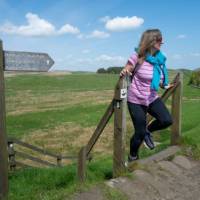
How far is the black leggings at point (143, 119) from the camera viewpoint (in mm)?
5953

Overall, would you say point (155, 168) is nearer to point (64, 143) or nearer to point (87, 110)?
point (64, 143)

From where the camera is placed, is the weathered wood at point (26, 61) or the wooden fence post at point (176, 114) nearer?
the weathered wood at point (26, 61)

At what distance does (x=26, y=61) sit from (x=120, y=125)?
1497 mm

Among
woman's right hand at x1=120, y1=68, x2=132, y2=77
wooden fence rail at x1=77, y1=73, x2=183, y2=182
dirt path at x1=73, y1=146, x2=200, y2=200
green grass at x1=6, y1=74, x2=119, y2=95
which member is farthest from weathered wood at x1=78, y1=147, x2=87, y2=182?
green grass at x1=6, y1=74, x2=119, y2=95

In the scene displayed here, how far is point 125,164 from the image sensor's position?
5777mm

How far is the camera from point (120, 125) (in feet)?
18.0

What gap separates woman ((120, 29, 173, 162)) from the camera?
5.80 meters

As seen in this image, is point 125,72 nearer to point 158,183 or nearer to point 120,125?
point 120,125

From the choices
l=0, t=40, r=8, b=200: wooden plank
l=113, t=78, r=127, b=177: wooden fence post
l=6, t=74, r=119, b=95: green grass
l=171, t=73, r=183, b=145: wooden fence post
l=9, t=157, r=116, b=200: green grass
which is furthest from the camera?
l=6, t=74, r=119, b=95: green grass

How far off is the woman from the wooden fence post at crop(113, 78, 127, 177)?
0.33 metres

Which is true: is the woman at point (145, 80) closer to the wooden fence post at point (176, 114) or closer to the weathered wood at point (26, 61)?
the weathered wood at point (26, 61)

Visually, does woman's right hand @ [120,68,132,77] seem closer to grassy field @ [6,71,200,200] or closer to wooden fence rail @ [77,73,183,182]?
wooden fence rail @ [77,73,183,182]

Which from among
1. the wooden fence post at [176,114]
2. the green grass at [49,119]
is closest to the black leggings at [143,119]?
the wooden fence post at [176,114]

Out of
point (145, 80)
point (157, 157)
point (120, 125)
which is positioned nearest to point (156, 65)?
point (145, 80)
